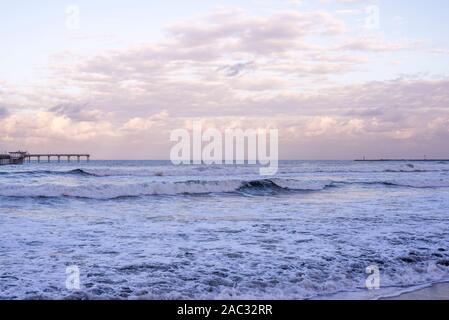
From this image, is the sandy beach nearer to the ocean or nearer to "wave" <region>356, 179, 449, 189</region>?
the ocean

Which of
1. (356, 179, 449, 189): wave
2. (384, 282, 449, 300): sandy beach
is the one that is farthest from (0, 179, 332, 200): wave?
(384, 282, 449, 300): sandy beach

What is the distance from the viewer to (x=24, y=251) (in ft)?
28.7

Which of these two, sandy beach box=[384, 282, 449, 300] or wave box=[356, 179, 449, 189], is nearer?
sandy beach box=[384, 282, 449, 300]

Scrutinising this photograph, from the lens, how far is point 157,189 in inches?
995

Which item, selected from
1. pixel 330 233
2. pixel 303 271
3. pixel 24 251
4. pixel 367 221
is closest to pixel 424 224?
pixel 367 221

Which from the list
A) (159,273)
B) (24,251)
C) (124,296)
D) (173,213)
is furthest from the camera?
(173,213)

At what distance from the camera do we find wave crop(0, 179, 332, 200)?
74.9 ft

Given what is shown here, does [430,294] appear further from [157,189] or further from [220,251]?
[157,189]

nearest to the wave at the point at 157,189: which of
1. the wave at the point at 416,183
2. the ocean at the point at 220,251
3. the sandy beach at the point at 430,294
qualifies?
the wave at the point at 416,183

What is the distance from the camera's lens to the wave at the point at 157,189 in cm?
2283

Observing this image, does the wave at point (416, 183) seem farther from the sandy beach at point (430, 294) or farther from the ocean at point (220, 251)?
the sandy beach at point (430, 294)

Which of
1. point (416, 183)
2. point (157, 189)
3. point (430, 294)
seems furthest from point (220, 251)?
point (416, 183)
